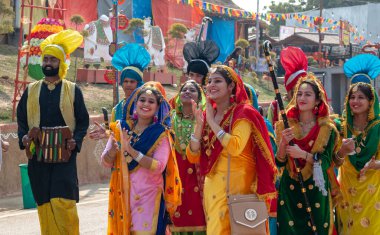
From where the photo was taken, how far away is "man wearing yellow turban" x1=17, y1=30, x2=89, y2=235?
7410 mm

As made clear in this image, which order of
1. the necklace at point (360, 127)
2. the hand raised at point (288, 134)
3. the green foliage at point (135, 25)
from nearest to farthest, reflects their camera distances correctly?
the hand raised at point (288, 134)
the necklace at point (360, 127)
the green foliage at point (135, 25)

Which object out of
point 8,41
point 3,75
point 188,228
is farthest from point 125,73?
point 8,41

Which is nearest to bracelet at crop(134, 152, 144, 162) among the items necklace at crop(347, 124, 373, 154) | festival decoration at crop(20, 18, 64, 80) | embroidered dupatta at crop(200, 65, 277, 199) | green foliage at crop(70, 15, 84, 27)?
embroidered dupatta at crop(200, 65, 277, 199)

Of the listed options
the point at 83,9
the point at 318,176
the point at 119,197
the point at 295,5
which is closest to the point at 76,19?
the point at 83,9

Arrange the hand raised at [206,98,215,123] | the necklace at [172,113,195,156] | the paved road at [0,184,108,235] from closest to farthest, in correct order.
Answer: the hand raised at [206,98,215,123] → the necklace at [172,113,195,156] → the paved road at [0,184,108,235]

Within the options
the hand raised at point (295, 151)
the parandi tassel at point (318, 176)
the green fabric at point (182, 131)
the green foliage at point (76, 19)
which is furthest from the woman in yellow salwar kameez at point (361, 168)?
the green foliage at point (76, 19)

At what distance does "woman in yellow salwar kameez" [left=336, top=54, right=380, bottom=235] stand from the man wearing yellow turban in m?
2.63

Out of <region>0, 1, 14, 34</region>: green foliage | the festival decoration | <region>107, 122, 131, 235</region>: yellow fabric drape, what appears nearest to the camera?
<region>107, 122, 131, 235</region>: yellow fabric drape

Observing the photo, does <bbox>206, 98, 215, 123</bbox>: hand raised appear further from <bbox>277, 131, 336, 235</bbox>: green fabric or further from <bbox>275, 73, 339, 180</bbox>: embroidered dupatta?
<bbox>277, 131, 336, 235</bbox>: green fabric

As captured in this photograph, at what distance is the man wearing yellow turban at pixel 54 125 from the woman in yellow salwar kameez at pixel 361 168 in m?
2.63

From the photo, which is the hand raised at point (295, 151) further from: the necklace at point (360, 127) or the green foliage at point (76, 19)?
the green foliage at point (76, 19)

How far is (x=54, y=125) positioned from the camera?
758 centimetres

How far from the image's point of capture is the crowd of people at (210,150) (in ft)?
19.4

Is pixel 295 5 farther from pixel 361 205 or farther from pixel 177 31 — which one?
pixel 361 205
